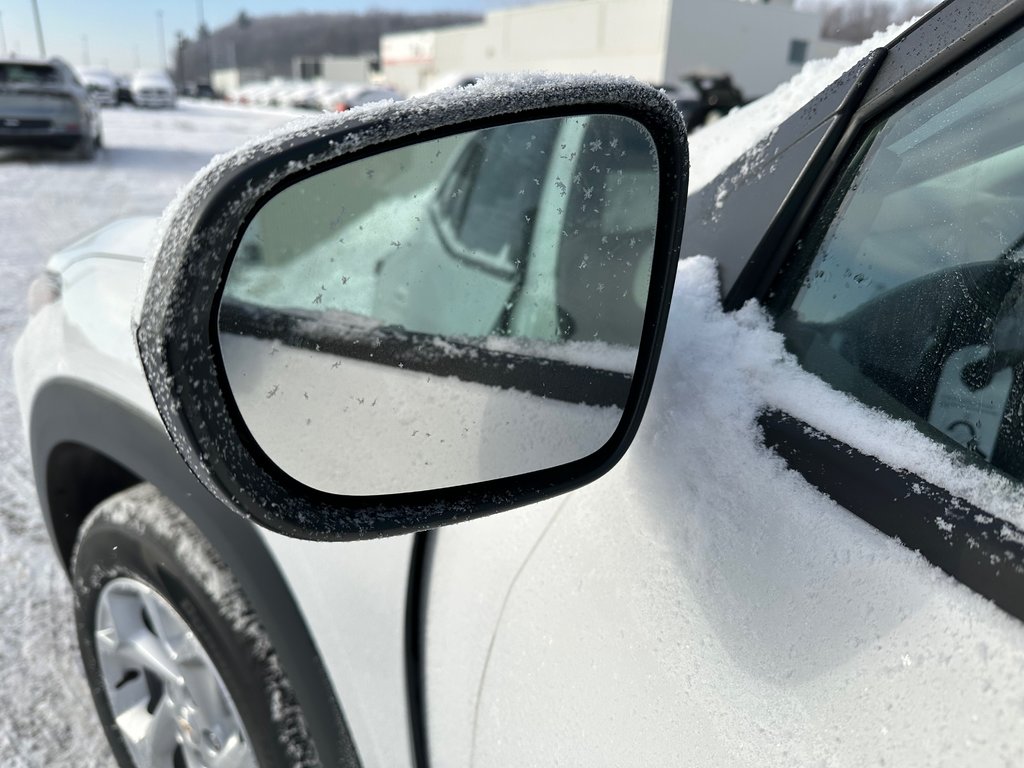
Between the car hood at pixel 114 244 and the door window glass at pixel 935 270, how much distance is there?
5.18ft

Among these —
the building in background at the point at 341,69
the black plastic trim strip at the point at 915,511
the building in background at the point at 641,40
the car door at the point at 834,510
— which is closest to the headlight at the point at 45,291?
the car door at the point at 834,510

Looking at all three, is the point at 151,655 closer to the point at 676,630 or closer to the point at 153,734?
the point at 153,734

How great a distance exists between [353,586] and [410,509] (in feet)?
1.69

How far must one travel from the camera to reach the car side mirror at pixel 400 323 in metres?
0.81

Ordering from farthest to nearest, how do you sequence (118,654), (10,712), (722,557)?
(10,712), (118,654), (722,557)

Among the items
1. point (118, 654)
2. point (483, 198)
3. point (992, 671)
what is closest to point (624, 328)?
point (992, 671)

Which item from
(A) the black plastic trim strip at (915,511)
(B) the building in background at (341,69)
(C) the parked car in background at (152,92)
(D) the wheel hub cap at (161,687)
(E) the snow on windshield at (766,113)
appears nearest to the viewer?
(A) the black plastic trim strip at (915,511)

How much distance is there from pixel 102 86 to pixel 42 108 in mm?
25172

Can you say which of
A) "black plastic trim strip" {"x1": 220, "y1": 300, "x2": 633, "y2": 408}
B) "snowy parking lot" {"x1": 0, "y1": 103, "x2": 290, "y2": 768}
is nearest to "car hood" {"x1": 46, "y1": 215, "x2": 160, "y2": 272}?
"snowy parking lot" {"x1": 0, "y1": 103, "x2": 290, "y2": 768}

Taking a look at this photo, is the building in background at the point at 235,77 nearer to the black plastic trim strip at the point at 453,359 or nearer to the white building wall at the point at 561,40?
the white building wall at the point at 561,40

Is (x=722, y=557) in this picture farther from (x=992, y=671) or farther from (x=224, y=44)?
(x=224, y=44)

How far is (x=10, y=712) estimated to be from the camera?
2.26 m

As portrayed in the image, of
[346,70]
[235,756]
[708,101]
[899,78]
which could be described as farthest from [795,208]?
[346,70]

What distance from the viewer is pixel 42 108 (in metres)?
13.3
